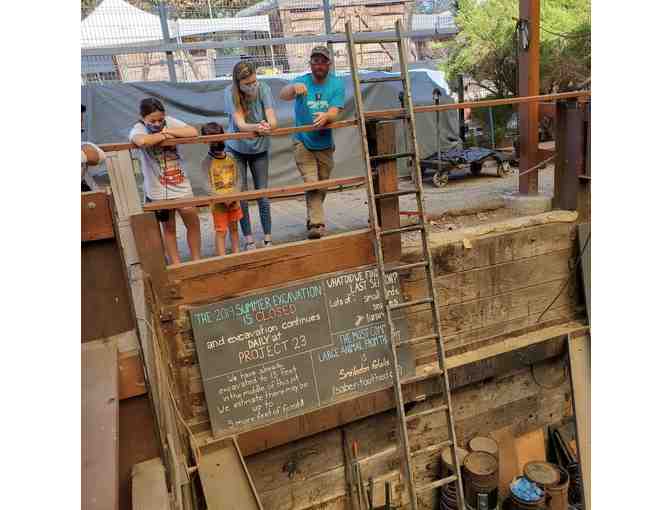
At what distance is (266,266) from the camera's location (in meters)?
3.94

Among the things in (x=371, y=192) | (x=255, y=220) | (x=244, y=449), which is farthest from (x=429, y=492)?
(x=255, y=220)

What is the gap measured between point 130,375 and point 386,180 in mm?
2485

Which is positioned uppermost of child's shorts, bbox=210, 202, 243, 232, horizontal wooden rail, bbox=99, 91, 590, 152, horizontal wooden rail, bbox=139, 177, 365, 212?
horizontal wooden rail, bbox=99, 91, 590, 152

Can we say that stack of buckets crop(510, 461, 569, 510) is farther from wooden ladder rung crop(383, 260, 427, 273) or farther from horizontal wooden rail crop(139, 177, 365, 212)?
horizontal wooden rail crop(139, 177, 365, 212)

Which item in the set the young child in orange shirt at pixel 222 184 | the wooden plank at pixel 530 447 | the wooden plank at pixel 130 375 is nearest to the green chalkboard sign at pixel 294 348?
the young child in orange shirt at pixel 222 184

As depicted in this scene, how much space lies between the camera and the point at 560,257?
5.11m

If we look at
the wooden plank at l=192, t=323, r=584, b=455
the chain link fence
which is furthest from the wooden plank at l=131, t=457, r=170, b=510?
the chain link fence

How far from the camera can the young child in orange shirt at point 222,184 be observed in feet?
13.6

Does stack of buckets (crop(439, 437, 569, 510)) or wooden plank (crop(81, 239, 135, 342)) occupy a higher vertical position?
wooden plank (crop(81, 239, 135, 342))

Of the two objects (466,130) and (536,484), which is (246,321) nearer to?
(536,484)

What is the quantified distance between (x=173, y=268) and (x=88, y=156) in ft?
3.25

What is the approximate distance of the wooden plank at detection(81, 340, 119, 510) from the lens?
2.02m

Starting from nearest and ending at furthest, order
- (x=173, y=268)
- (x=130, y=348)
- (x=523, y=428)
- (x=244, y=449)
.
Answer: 1. (x=130, y=348)
2. (x=173, y=268)
3. (x=244, y=449)
4. (x=523, y=428)

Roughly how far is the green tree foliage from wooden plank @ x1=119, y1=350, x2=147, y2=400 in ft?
44.9
